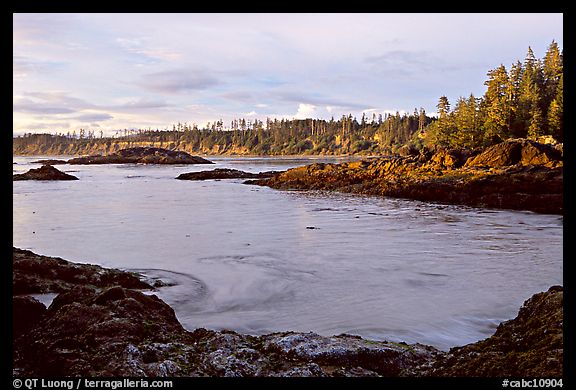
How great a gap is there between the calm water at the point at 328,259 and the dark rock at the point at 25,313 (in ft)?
7.29

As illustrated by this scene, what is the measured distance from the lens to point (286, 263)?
11.5 m

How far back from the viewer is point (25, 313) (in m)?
5.36

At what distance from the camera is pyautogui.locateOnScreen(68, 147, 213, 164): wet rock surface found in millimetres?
91750

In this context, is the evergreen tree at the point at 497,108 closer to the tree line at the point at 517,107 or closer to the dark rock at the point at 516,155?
the tree line at the point at 517,107

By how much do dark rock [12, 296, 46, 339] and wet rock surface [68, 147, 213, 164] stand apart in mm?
85888

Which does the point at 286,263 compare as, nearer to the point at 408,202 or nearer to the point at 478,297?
the point at 478,297

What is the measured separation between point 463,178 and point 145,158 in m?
81.6

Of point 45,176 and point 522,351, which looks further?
point 45,176

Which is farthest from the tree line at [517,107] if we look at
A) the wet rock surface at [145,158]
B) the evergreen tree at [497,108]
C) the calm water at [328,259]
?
the wet rock surface at [145,158]

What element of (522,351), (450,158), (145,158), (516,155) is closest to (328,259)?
(522,351)

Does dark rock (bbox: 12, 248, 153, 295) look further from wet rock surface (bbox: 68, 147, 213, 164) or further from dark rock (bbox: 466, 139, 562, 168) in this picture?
wet rock surface (bbox: 68, 147, 213, 164)

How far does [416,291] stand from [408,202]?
1700 centimetres

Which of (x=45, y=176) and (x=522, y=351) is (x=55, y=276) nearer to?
(x=522, y=351)

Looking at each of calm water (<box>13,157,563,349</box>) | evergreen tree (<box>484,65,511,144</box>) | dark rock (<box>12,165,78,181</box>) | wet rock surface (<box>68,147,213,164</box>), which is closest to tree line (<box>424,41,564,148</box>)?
evergreen tree (<box>484,65,511,144</box>)
